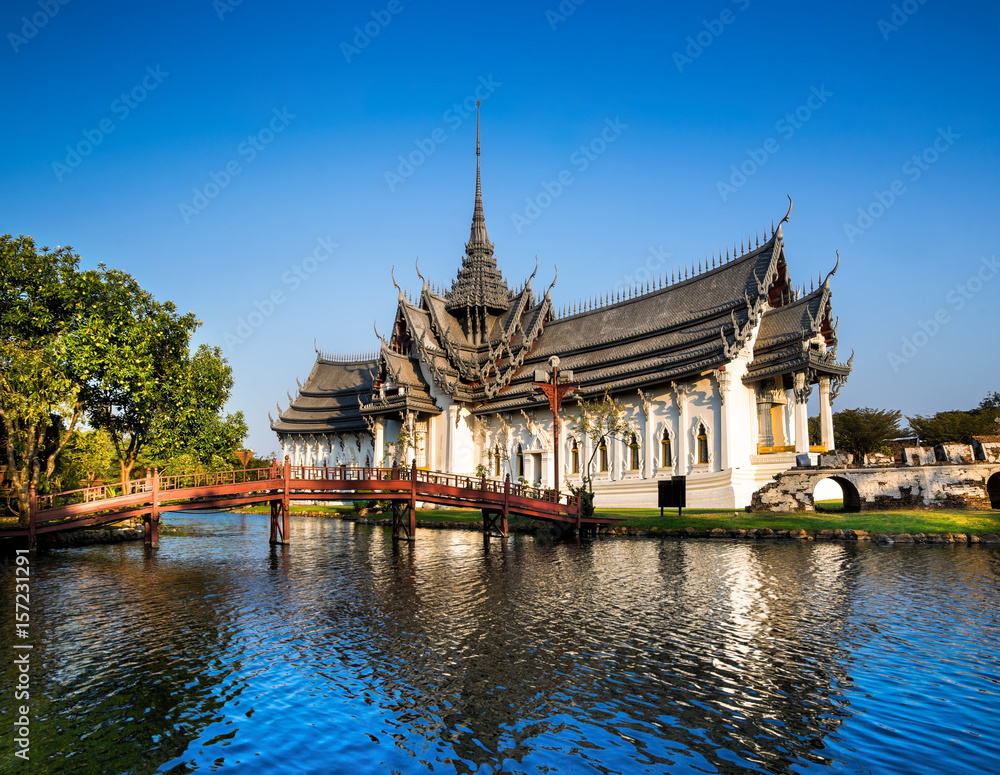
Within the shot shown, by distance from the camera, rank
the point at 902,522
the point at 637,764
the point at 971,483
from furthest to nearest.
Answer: the point at 971,483, the point at 902,522, the point at 637,764

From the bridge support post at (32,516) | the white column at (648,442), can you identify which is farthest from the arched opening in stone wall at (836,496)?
the bridge support post at (32,516)

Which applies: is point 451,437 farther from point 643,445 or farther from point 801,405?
point 801,405

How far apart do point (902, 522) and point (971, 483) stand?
14.6ft

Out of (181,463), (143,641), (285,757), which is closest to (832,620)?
(285,757)

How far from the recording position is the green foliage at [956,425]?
52.2m

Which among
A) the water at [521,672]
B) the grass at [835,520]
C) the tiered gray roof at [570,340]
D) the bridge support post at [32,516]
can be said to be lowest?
the water at [521,672]

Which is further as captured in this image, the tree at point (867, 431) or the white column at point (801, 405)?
the tree at point (867, 431)

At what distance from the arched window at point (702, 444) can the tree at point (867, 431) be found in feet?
79.8

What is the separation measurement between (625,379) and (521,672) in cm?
3124

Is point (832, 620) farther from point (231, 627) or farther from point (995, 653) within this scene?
point (231, 627)

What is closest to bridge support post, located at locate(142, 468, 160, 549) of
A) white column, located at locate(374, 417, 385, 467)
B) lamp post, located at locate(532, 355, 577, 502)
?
lamp post, located at locate(532, 355, 577, 502)

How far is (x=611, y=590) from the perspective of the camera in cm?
1530

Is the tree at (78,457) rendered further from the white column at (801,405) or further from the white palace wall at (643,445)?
the white column at (801,405)

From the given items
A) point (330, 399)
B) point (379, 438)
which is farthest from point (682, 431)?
point (330, 399)
